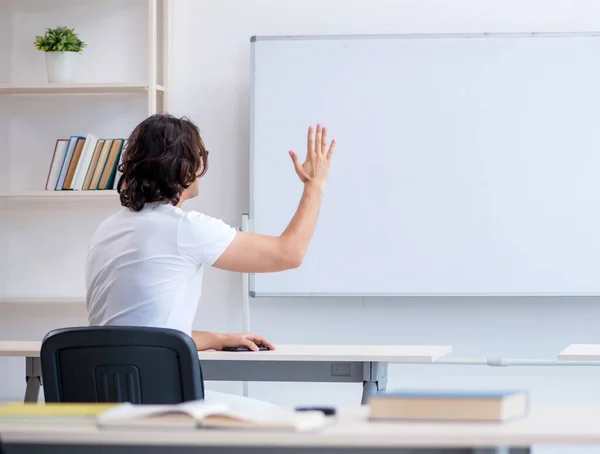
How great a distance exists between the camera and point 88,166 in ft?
14.1

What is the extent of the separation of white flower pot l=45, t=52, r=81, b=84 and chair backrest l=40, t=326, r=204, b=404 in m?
2.47

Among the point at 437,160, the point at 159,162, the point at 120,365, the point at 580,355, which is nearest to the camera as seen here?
the point at 120,365

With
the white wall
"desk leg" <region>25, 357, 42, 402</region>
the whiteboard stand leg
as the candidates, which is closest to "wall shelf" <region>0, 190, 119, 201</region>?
the white wall

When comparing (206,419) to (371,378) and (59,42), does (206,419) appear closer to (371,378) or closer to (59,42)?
(371,378)

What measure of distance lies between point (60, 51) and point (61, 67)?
0.23ft

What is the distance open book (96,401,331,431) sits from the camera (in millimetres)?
1270

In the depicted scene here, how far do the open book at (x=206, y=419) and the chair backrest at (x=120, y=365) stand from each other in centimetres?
72

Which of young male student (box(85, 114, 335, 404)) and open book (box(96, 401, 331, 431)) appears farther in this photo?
young male student (box(85, 114, 335, 404))

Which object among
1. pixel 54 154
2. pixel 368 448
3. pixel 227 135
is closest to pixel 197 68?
pixel 227 135

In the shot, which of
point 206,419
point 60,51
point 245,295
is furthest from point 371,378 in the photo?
point 60,51

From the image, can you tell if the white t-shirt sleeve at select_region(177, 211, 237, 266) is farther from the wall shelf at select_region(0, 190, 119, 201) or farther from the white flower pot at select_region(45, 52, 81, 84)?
the white flower pot at select_region(45, 52, 81, 84)

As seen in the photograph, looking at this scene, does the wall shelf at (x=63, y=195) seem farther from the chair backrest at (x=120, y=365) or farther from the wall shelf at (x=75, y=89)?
the chair backrest at (x=120, y=365)

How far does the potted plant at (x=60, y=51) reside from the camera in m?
4.36

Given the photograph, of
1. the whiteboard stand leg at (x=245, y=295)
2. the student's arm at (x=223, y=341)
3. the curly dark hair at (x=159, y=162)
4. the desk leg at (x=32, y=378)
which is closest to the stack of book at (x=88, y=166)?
the whiteboard stand leg at (x=245, y=295)
